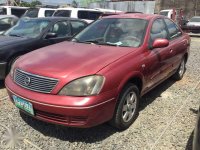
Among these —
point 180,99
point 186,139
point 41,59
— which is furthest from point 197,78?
point 41,59

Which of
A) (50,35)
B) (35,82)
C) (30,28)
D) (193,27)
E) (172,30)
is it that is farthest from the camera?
(193,27)

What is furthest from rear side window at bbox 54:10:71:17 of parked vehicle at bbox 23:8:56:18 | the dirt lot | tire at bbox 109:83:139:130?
tire at bbox 109:83:139:130

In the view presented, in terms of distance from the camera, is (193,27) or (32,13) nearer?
(32,13)

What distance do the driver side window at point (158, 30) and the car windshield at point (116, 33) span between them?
193 mm

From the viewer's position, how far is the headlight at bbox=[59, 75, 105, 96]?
3.37 metres

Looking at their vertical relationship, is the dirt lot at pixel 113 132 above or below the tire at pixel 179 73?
below

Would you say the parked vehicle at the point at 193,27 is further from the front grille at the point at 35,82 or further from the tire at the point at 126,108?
the front grille at the point at 35,82

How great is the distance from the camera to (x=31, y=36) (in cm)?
668

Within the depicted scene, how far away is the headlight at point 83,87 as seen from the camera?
3.37 meters

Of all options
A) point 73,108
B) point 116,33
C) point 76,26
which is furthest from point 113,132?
point 76,26

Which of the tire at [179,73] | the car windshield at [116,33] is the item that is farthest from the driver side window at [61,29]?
the tire at [179,73]

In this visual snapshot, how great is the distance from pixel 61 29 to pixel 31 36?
36.6 inches

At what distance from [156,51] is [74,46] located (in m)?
1.36

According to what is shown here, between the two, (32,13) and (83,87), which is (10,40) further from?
(32,13)
